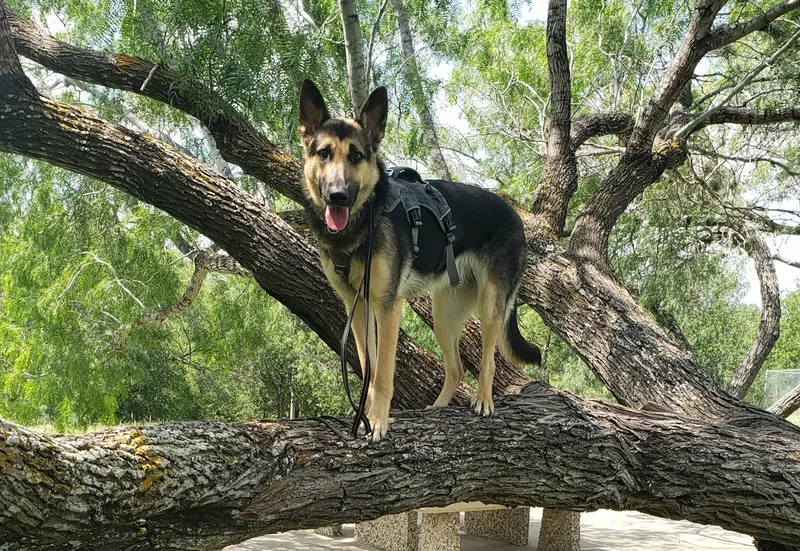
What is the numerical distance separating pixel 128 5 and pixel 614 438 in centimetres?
519

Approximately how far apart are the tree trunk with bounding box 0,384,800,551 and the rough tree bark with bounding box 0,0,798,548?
0.07 ft

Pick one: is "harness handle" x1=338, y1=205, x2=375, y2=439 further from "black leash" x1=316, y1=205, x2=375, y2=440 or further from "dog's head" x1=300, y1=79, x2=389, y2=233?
"dog's head" x1=300, y1=79, x2=389, y2=233

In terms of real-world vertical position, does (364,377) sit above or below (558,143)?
below

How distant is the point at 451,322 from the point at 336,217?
156 centimetres

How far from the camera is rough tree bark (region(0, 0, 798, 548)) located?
162 inches

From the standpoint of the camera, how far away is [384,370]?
12.3 ft

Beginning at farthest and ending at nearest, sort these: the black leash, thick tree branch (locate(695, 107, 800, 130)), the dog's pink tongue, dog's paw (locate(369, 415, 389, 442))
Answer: thick tree branch (locate(695, 107, 800, 130)) → the dog's pink tongue → dog's paw (locate(369, 415, 389, 442)) → the black leash

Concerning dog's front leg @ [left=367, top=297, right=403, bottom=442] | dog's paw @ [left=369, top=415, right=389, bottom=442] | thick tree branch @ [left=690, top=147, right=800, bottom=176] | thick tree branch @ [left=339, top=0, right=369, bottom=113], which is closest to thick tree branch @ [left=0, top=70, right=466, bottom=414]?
dog's front leg @ [left=367, top=297, right=403, bottom=442]

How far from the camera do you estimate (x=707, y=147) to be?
1148 centimetres

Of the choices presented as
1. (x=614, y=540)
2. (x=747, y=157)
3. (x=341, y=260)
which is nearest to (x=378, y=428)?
(x=341, y=260)

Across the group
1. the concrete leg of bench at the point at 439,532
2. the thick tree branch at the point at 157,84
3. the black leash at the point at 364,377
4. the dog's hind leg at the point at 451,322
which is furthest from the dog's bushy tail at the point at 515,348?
the concrete leg of bench at the point at 439,532

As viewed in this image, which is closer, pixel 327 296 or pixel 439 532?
pixel 327 296

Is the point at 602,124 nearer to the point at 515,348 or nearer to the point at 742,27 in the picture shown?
the point at 742,27

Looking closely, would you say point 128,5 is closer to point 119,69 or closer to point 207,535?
point 119,69
